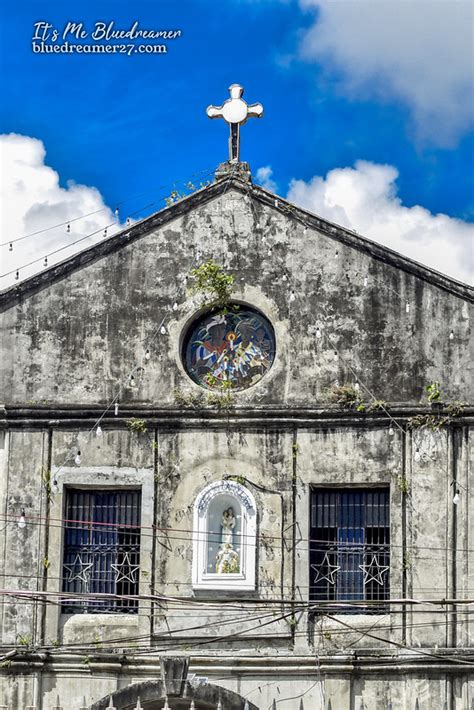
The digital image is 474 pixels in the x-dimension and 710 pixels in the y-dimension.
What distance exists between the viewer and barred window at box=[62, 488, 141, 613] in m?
26.3

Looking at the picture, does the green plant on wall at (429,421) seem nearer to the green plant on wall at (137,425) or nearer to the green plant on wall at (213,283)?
the green plant on wall at (213,283)

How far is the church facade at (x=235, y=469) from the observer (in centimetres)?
2541

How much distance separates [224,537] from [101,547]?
6.70 feet

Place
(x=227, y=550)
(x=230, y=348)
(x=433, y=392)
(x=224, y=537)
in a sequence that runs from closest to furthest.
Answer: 1. (x=433, y=392)
2. (x=227, y=550)
3. (x=224, y=537)
4. (x=230, y=348)

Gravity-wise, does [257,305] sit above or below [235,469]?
above

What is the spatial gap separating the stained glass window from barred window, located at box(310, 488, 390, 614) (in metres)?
2.31

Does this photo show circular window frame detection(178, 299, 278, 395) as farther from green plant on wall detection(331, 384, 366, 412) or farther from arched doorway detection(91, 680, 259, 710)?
arched doorway detection(91, 680, 259, 710)

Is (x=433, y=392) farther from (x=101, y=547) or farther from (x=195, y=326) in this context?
(x=101, y=547)

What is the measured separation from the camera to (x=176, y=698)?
2528 centimetres

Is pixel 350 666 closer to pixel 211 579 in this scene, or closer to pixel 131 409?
pixel 211 579

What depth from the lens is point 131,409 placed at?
2653cm

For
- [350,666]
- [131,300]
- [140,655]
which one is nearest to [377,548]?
[350,666]

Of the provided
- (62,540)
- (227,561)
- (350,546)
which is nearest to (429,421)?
(350,546)

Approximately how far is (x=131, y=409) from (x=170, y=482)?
1348mm
